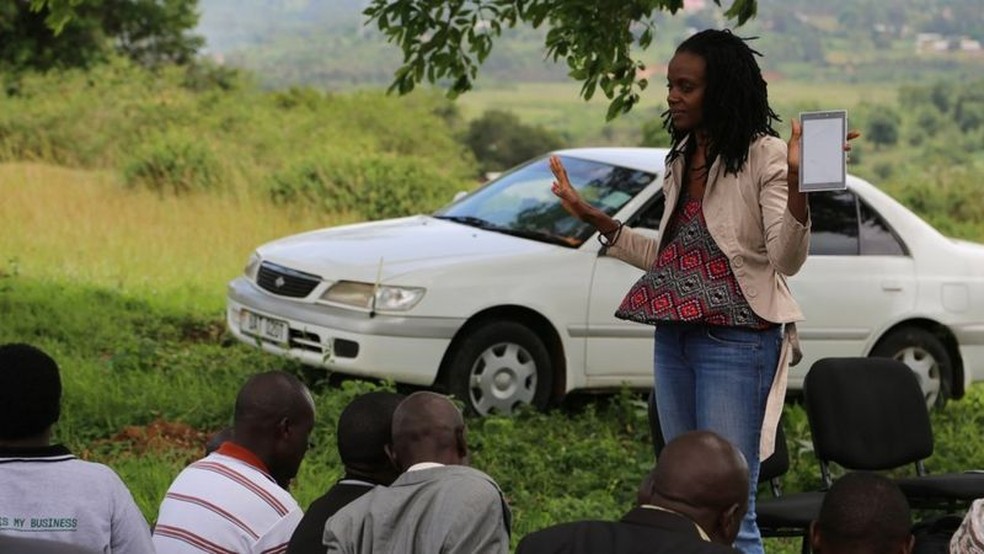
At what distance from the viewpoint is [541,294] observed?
9094 millimetres

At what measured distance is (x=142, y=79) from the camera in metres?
28.2

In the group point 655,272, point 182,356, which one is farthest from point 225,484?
point 182,356

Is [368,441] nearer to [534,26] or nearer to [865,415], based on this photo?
[865,415]

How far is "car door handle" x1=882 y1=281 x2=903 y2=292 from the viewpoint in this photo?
9750 millimetres

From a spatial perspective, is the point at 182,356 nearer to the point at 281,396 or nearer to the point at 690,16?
the point at 281,396

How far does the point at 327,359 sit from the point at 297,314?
32 cm

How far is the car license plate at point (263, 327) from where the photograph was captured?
9.16 meters

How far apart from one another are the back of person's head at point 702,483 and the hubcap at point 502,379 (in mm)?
5304

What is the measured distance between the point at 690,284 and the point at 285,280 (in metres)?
4.46

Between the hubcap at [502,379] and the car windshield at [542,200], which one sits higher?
the car windshield at [542,200]

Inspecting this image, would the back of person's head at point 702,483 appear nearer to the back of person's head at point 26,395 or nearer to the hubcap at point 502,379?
the back of person's head at point 26,395

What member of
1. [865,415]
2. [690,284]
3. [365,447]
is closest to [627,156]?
[865,415]

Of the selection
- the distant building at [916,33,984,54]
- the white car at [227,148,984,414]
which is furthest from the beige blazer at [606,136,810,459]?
the distant building at [916,33,984,54]

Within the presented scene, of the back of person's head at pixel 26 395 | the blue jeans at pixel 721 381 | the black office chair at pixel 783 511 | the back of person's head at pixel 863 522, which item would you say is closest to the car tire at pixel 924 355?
the black office chair at pixel 783 511
